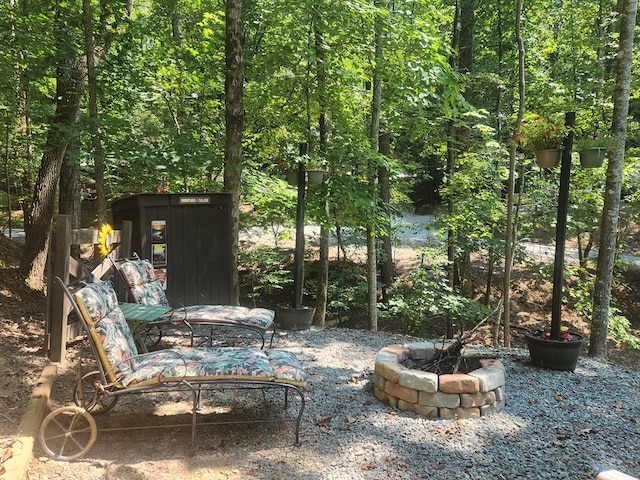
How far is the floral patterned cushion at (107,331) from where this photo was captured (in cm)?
279

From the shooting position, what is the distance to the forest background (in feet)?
20.0

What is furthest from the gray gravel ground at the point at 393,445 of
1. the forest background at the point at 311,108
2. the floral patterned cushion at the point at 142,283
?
the forest background at the point at 311,108

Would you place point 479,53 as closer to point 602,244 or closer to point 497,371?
point 602,244

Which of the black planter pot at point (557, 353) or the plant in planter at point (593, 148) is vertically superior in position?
the plant in planter at point (593, 148)

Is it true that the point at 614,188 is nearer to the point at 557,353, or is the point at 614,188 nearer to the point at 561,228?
the point at 561,228

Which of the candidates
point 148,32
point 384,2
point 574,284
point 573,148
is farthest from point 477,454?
point 574,284

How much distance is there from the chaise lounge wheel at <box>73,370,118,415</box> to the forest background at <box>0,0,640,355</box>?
235cm

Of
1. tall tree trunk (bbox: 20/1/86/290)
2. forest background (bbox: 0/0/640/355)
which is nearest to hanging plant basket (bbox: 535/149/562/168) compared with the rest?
forest background (bbox: 0/0/640/355)

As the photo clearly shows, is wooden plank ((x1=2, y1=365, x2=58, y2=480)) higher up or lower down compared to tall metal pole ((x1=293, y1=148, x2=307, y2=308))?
lower down

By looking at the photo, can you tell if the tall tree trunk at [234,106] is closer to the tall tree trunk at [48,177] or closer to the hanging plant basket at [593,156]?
the tall tree trunk at [48,177]

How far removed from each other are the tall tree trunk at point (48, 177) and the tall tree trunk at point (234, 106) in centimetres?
223

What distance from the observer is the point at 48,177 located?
23.4ft

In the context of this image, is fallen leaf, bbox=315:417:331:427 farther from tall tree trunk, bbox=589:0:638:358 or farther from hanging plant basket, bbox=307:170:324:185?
tall tree trunk, bbox=589:0:638:358

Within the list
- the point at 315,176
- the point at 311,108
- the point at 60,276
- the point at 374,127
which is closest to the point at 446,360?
the point at 315,176
